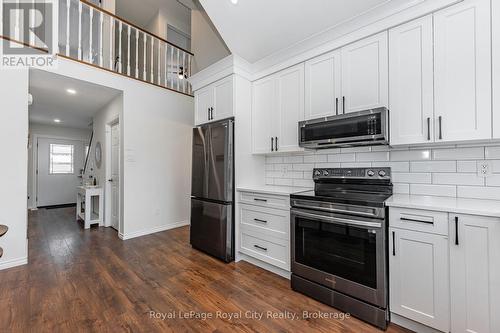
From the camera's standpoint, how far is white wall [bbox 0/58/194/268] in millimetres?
2740

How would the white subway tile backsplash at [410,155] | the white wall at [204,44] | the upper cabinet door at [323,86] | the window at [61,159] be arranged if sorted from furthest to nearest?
the window at [61,159], the white wall at [204,44], the upper cabinet door at [323,86], the white subway tile backsplash at [410,155]

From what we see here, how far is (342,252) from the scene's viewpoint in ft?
6.20

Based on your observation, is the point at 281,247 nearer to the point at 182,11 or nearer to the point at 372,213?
the point at 372,213

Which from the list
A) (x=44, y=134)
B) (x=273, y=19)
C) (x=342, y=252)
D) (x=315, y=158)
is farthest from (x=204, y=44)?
(x=44, y=134)

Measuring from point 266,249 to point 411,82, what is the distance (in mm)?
2206

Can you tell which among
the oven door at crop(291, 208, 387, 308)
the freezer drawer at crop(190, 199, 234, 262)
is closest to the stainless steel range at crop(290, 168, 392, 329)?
the oven door at crop(291, 208, 387, 308)

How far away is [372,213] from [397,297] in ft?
2.15

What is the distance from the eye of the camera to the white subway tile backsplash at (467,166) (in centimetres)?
183

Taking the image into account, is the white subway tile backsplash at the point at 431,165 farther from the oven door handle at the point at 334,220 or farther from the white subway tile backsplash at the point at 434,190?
the oven door handle at the point at 334,220

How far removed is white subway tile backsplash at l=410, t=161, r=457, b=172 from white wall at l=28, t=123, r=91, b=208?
9.17m

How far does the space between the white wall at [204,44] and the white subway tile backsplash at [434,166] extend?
3.37m

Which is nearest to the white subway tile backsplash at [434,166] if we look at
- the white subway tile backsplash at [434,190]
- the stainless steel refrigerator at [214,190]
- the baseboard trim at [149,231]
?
the white subway tile backsplash at [434,190]

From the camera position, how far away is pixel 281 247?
2.45 metres

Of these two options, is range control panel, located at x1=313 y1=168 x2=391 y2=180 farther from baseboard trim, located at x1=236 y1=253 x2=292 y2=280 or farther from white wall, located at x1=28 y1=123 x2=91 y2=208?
white wall, located at x1=28 y1=123 x2=91 y2=208
